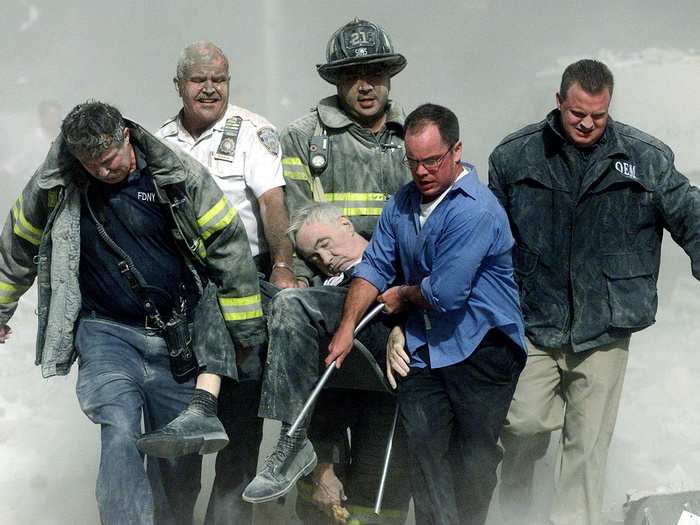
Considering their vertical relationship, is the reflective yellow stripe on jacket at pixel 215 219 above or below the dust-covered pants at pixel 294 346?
above

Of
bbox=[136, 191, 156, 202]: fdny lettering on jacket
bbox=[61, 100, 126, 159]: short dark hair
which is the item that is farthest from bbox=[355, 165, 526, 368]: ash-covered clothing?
bbox=[61, 100, 126, 159]: short dark hair

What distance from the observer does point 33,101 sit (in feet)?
30.8

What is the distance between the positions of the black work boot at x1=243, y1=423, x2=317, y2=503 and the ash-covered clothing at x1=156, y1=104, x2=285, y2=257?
1.05 meters

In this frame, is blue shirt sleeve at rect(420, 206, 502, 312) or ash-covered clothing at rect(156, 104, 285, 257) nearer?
blue shirt sleeve at rect(420, 206, 502, 312)

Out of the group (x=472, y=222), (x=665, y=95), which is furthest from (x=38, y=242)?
(x=665, y=95)

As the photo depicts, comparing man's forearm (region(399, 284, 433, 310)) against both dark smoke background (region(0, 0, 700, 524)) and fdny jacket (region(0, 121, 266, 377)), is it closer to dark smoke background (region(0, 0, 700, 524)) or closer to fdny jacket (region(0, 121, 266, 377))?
fdny jacket (region(0, 121, 266, 377))

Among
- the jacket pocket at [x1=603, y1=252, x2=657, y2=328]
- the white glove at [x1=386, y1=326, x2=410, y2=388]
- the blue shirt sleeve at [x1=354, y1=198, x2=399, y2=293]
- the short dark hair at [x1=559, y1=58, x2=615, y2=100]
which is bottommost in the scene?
the white glove at [x1=386, y1=326, x2=410, y2=388]

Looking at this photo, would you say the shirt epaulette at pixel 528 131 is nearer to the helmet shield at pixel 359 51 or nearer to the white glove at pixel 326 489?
the helmet shield at pixel 359 51

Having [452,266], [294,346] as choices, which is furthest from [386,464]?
[452,266]

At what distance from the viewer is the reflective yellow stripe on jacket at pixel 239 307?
16.1ft

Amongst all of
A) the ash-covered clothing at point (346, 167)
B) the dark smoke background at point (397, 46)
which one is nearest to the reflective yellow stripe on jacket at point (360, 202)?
the ash-covered clothing at point (346, 167)

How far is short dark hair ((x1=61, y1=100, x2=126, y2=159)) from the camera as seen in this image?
177 inches

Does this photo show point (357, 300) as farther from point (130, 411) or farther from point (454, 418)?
point (130, 411)

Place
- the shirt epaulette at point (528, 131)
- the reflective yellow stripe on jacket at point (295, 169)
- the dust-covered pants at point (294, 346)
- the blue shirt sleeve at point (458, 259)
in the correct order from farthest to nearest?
the reflective yellow stripe on jacket at point (295, 169) → the shirt epaulette at point (528, 131) → the dust-covered pants at point (294, 346) → the blue shirt sleeve at point (458, 259)
